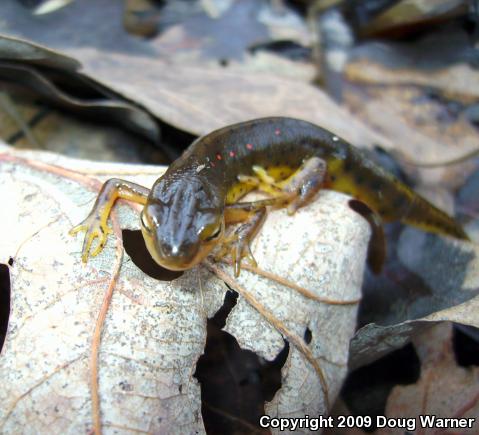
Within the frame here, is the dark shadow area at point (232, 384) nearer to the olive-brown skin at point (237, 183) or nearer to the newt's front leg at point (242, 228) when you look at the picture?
the newt's front leg at point (242, 228)

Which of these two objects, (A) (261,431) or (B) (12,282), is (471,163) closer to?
(A) (261,431)

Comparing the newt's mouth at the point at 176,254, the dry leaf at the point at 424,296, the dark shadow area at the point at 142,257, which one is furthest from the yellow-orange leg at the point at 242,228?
the dry leaf at the point at 424,296

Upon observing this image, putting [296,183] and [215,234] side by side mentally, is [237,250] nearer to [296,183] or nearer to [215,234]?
[215,234]

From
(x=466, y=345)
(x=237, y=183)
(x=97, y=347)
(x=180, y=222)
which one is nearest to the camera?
(x=97, y=347)

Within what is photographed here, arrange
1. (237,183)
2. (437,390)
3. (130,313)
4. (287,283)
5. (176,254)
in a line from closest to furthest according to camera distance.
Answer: (130,313), (176,254), (287,283), (437,390), (237,183)

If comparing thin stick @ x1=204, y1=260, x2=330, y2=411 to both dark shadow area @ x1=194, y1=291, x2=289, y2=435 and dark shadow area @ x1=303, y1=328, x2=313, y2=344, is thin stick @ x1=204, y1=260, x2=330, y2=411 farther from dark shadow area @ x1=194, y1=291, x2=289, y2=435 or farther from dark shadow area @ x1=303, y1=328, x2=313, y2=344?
dark shadow area @ x1=194, y1=291, x2=289, y2=435

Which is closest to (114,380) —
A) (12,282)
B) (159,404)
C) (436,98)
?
(159,404)

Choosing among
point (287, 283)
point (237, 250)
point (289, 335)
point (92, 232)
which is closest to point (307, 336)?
point (289, 335)
